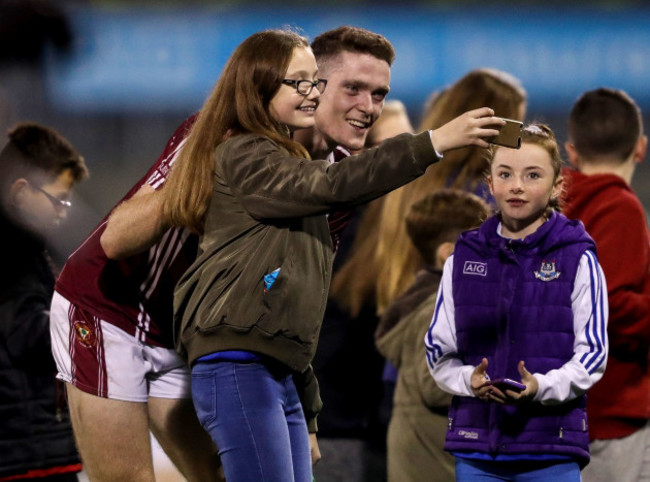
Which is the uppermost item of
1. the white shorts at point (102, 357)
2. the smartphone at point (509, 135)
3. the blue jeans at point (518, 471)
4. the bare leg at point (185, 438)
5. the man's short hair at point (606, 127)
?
the smartphone at point (509, 135)

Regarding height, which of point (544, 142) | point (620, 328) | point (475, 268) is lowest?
→ point (620, 328)

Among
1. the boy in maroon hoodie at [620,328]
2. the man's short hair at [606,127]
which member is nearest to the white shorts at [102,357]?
the boy in maroon hoodie at [620,328]

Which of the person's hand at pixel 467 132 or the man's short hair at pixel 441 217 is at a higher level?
the person's hand at pixel 467 132

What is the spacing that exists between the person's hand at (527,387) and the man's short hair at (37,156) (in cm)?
184

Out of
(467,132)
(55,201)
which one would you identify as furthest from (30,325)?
(467,132)

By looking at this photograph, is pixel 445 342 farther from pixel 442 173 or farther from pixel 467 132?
pixel 442 173

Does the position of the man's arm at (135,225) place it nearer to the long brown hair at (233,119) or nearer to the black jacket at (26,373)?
the long brown hair at (233,119)

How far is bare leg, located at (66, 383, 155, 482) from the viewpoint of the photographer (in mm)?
3156

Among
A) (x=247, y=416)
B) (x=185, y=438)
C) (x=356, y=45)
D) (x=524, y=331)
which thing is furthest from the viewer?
(x=356, y=45)

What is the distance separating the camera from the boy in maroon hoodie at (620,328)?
140 inches

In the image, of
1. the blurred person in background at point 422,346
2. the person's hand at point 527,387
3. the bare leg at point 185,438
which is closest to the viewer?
the person's hand at point 527,387

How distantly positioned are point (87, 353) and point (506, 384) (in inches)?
46.9

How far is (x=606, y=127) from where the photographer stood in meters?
3.96

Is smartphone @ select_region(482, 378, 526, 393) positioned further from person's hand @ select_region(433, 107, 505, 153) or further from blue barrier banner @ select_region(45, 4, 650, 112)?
blue barrier banner @ select_region(45, 4, 650, 112)
